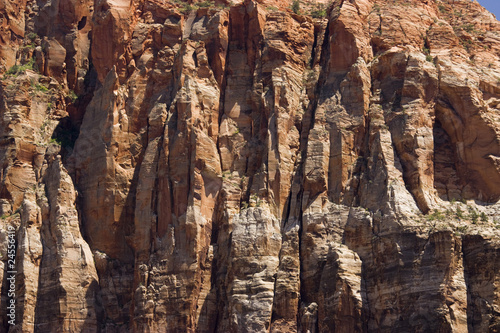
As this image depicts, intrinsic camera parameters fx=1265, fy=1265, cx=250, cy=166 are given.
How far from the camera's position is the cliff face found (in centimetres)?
5831

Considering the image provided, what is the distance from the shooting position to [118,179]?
6544 centimetres

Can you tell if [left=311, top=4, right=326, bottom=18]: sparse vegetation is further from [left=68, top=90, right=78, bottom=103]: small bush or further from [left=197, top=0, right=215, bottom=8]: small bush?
[left=68, top=90, right=78, bottom=103]: small bush

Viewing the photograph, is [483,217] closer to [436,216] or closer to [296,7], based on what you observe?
[436,216]

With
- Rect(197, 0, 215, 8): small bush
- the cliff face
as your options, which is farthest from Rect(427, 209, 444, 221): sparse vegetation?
Rect(197, 0, 215, 8): small bush

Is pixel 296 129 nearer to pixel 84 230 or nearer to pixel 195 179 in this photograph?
pixel 195 179

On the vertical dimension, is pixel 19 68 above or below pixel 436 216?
above

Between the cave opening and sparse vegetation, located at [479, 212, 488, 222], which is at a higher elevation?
the cave opening

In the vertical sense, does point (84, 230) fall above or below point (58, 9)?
below

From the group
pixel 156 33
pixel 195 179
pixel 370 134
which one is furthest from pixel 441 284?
pixel 156 33

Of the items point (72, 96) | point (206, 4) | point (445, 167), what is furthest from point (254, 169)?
point (72, 96)

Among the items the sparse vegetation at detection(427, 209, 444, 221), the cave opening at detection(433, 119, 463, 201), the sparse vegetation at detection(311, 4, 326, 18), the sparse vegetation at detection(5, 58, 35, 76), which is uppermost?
the sparse vegetation at detection(311, 4, 326, 18)

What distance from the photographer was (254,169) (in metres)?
64.3

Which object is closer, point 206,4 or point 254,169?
point 254,169

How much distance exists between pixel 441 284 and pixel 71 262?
1882 cm
